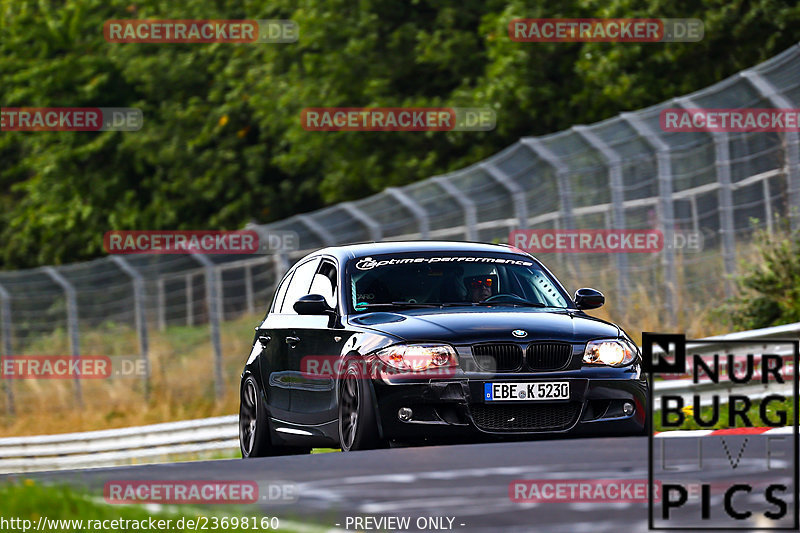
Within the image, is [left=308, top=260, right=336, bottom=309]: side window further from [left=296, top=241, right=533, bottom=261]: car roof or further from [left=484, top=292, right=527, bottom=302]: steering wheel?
[left=484, top=292, right=527, bottom=302]: steering wheel

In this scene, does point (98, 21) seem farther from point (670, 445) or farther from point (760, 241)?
point (670, 445)

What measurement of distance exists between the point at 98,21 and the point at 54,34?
1404 millimetres

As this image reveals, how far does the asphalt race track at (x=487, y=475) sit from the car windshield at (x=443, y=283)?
96 cm

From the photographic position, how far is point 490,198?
19484 millimetres

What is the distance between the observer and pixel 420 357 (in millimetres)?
9984

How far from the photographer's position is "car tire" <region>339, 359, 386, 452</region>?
9930mm

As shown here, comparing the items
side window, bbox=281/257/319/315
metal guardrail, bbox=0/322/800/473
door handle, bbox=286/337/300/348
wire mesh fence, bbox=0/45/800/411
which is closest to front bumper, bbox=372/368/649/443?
door handle, bbox=286/337/300/348

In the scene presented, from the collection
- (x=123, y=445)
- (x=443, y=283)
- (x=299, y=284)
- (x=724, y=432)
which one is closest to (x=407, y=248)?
(x=443, y=283)

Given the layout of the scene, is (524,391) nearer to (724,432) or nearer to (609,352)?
(609,352)

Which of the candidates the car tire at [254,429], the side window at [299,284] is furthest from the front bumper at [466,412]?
the side window at [299,284]

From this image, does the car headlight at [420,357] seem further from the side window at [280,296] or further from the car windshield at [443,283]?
the side window at [280,296]

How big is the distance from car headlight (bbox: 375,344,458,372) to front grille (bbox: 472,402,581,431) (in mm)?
306

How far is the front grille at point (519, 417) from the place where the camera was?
992 cm

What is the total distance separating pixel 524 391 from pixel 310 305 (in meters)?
1.63
